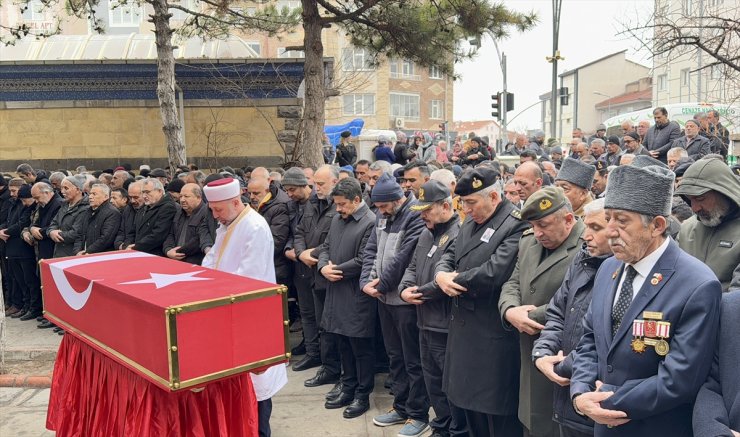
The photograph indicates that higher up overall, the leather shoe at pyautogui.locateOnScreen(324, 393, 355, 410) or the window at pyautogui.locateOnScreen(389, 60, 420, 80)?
the window at pyautogui.locateOnScreen(389, 60, 420, 80)

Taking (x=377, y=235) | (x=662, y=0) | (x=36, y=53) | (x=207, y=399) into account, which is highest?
(x=36, y=53)

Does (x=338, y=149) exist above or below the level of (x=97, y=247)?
above

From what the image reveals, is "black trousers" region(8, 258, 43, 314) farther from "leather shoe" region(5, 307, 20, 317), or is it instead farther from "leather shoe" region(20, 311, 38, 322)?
"leather shoe" region(5, 307, 20, 317)

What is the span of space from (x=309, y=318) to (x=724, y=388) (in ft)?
16.8

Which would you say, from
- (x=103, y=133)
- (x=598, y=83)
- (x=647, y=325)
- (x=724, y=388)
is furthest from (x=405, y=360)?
(x=598, y=83)

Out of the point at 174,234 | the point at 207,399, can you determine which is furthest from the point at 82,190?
the point at 207,399

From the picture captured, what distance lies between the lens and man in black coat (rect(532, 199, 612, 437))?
10.1 ft

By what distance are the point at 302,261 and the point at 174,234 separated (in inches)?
81.3

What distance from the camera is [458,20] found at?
9.55 metres

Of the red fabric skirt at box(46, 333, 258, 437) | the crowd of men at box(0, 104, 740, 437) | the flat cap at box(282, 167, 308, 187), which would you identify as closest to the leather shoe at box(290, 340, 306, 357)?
the crowd of men at box(0, 104, 740, 437)

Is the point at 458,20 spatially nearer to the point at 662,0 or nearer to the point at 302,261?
the point at 662,0

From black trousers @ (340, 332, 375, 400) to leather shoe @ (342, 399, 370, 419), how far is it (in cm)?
5

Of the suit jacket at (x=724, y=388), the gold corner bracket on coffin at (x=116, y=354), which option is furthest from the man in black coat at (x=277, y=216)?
the suit jacket at (x=724, y=388)

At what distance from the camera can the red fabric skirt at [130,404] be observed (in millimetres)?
3717
